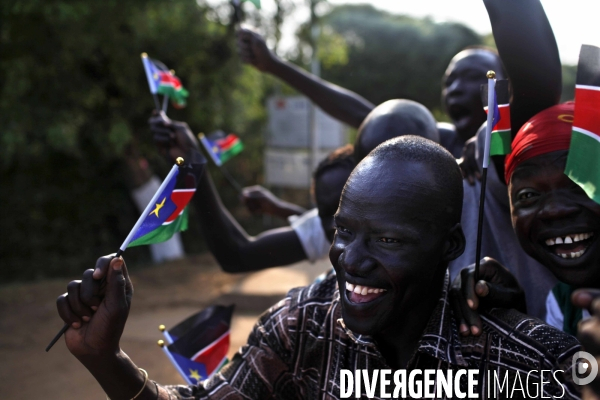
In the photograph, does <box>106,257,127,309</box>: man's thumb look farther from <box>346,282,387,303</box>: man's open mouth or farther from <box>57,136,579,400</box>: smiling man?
<box>346,282,387,303</box>: man's open mouth

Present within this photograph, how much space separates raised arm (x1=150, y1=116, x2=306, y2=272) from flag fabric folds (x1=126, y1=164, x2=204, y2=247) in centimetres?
38

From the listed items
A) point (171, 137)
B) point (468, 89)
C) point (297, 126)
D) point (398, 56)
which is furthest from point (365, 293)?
point (398, 56)

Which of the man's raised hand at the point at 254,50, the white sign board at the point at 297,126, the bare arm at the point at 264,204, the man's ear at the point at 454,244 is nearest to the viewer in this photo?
the man's ear at the point at 454,244

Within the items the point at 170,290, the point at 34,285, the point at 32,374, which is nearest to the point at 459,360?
the point at 32,374

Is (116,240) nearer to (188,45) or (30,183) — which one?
(30,183)

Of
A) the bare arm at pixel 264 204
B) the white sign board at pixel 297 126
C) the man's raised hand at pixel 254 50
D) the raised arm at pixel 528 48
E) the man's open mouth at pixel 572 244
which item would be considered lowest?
the white sign board at pixel 297 126

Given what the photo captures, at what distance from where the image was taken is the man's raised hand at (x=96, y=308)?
5.60ft

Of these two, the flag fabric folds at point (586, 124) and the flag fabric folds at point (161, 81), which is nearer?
the flag fabric folds at point (586, 124)

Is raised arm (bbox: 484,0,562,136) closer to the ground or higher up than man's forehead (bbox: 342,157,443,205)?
higher up

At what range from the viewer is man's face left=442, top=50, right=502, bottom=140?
122 inches

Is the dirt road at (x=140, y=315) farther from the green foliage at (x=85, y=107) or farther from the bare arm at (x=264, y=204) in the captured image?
the bare arm at (x=264, y=204)

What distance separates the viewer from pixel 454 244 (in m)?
1.76

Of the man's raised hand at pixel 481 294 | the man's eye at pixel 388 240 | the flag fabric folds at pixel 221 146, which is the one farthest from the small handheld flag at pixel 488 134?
the flag fabric folds at pixel 221 146

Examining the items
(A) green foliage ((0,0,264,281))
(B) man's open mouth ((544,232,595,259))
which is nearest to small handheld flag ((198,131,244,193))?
(B) man's open mouth ((544,232,595,259))
